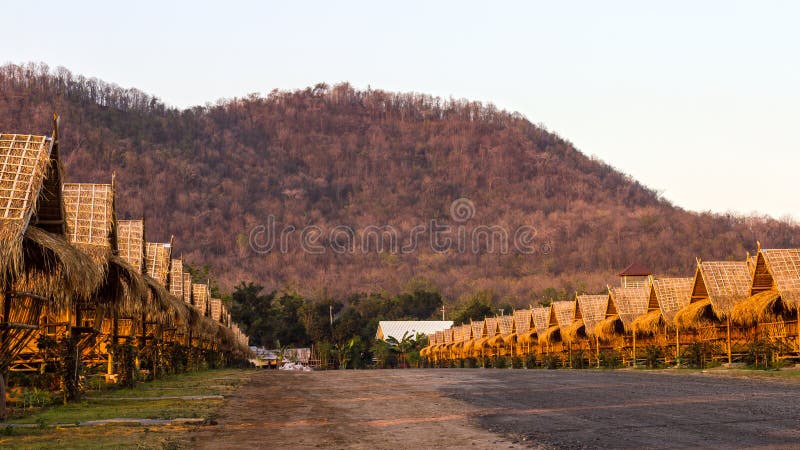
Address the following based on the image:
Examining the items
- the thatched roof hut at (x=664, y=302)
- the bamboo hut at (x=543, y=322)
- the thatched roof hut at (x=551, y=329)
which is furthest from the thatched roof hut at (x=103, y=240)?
the bamboo hut at (x=543, y=322)

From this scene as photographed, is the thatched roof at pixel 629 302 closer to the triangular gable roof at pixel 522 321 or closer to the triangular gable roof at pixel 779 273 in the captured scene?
the triangular gable roof at pixel 779 273

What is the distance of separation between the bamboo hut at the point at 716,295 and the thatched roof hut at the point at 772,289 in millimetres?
978

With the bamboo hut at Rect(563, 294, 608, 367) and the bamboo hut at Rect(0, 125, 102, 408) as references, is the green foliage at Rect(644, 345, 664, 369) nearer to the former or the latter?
the bamboo hut at Rect(563, 294, 608, 367)

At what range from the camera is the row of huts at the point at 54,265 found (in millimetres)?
12773

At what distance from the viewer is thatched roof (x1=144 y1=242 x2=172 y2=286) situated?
30094mm

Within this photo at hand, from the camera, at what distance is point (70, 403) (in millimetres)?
15898

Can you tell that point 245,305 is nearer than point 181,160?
Yes

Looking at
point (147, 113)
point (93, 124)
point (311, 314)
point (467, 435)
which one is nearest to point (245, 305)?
point (311, 314)

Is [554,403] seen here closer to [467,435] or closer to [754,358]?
[467,435]

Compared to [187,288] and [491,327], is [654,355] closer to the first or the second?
[187,288]

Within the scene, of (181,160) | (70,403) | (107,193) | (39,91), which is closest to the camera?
(70,403)

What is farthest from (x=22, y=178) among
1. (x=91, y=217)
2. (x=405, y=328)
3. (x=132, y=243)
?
(x=405, y=328)

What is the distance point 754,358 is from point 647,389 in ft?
36.6

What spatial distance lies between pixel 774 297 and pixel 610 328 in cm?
1333
